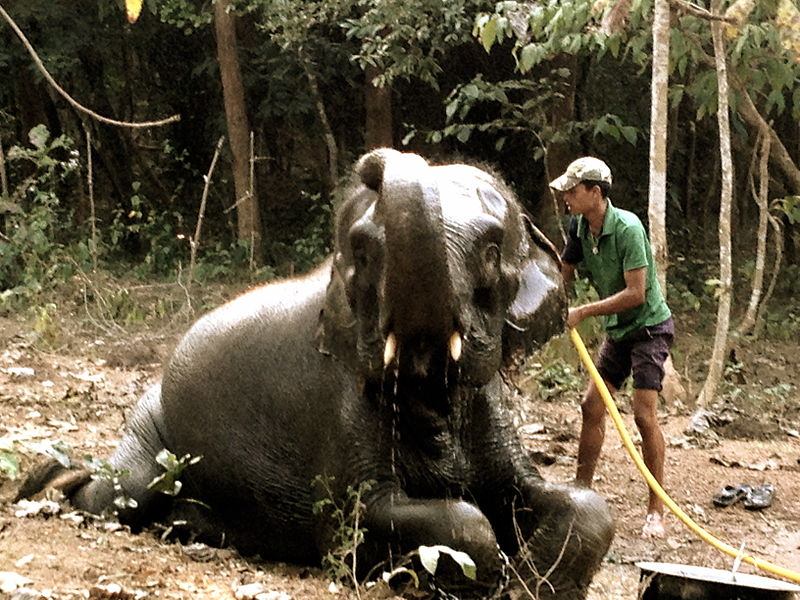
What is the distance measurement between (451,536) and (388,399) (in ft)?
1.73

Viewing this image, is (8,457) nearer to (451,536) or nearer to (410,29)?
(451,536)

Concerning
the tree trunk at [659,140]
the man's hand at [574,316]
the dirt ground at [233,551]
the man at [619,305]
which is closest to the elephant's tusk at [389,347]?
the dirt ground at [233,551]

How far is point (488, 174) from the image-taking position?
423cm

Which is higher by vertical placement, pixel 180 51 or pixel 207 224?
pixel 180 51

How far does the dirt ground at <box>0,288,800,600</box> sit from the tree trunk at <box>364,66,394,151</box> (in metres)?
5.08

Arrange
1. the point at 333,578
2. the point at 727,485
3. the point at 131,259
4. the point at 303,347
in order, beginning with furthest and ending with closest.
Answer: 1. the point at 131,259
2. the point at 727,485
3. the point at 303,347
4. the point at 333,578

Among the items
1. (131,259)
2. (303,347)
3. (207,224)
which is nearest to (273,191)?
(207,224)

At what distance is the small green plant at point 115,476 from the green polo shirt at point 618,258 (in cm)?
237

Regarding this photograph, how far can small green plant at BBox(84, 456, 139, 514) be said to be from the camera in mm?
4547

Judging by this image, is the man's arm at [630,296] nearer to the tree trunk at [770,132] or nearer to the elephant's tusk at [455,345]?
the elephant's tusk at [455,345]

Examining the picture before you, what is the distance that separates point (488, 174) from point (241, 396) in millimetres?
1436

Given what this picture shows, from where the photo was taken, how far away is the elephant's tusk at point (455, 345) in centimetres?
334

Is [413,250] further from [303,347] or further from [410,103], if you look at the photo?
[410,103]

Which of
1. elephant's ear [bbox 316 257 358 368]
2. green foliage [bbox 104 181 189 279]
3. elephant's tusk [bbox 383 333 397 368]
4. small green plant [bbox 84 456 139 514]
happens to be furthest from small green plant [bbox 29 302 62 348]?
elephant's tusk [bbox 383 333 397 368]
